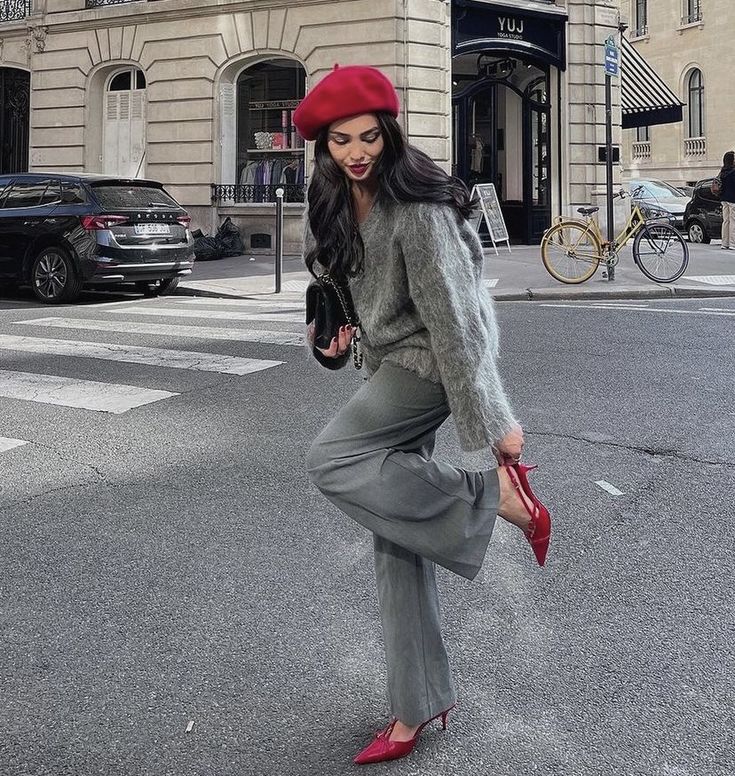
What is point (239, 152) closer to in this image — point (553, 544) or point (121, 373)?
point (121, 373)

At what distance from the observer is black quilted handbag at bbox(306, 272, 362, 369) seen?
8.91 feet

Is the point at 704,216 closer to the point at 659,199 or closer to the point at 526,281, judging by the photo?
the point at 659,199

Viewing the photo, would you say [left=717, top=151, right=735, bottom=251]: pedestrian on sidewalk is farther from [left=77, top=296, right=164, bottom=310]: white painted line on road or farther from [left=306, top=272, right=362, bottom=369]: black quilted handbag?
[left=306, top=272, right=362, bottom=369]: black quilted handbag

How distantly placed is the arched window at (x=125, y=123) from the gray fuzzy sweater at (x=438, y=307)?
2123 centimetres

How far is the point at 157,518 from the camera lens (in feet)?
15.4

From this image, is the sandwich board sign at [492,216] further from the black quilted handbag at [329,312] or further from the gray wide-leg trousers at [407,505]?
the gray wide-leg trousers at [407,505]

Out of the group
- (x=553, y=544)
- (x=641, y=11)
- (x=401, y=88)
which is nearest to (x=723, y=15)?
(x=641, y=11)

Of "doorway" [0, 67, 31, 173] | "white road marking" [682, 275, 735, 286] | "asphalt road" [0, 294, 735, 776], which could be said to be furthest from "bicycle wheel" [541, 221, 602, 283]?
A: "doorway" [0, 67, 31, 173]

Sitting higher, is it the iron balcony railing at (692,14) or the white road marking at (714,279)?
the iron balcony railing at (692,14)

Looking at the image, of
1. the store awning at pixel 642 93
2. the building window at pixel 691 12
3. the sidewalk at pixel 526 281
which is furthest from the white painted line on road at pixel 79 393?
the building window at pixel 691 12

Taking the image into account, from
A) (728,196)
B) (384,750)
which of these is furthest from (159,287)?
(384,750)

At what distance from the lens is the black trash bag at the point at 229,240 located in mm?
21016

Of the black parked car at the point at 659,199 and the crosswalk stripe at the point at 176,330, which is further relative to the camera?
the black parked car at the point at 659,199

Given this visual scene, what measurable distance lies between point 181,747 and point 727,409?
15.9ft
